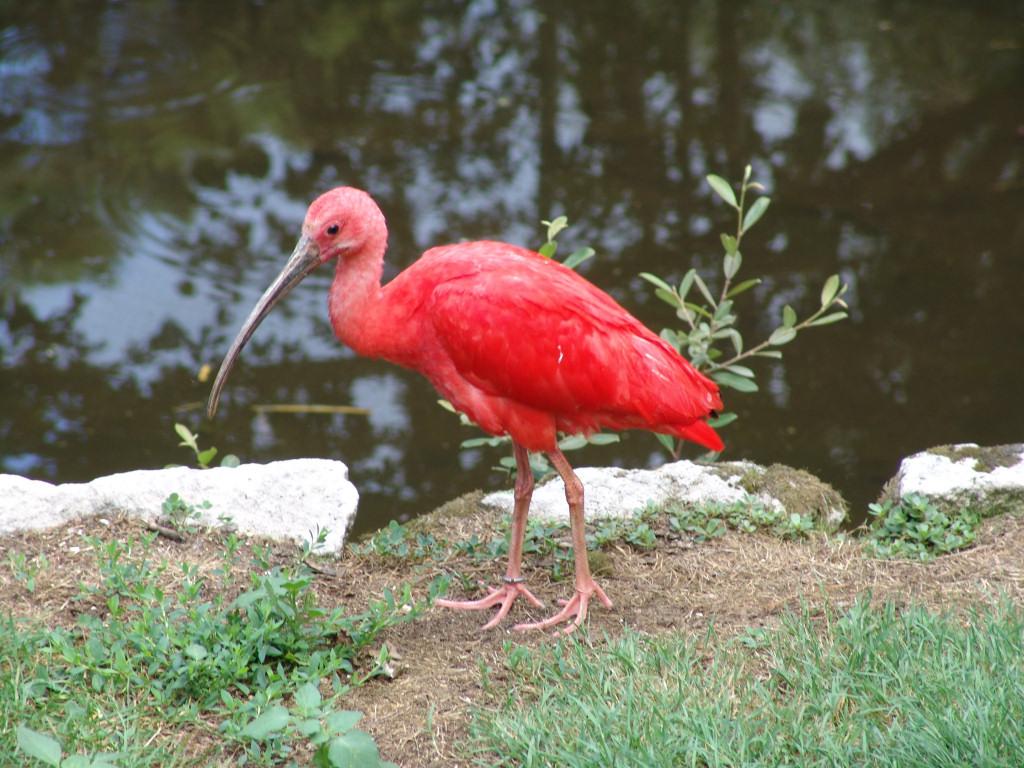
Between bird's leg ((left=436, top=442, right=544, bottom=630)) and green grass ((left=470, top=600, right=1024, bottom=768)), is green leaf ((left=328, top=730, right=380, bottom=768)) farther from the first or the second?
bird's leg ((left=436, top=442, right=544, bottom=630))

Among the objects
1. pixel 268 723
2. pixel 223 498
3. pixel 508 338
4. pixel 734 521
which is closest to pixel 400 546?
pixel 223 498

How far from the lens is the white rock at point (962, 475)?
173 inches

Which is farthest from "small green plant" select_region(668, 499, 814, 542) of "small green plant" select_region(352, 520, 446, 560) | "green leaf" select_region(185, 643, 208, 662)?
"green leaf" select_region(185, 643, 208, 662)

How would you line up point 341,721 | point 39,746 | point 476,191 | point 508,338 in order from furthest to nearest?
point 476,191
point 508,338
point 341,721
point 39,746

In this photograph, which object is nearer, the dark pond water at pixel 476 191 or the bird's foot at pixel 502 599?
the bird's foot at pixel 502 599

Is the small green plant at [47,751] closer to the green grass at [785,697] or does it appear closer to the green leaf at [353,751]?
the green leaf at [353,751]

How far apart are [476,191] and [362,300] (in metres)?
4.30

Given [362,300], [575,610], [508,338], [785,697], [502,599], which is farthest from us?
[502,599]

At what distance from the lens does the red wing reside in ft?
11.8

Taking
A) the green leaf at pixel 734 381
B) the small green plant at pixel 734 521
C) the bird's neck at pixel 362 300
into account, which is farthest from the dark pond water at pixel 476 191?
the bird's neck at pixel 362 300

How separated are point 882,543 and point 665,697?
1.46m

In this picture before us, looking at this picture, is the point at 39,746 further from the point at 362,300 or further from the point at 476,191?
the point at 476,191

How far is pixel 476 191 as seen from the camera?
790 cm

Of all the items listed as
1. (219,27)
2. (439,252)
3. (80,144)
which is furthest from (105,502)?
(219,27)
